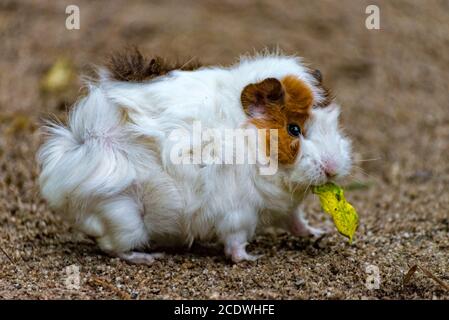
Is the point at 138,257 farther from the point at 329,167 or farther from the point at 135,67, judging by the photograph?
the point at 329,167

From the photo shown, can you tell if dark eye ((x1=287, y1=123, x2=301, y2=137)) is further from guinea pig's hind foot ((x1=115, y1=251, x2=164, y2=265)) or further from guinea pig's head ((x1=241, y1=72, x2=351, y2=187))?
guinea pig's hind foot ((x1=115, y1=251, x2=164, y2=265))

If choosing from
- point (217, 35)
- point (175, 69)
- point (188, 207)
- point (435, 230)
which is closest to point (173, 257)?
point (188, 207)

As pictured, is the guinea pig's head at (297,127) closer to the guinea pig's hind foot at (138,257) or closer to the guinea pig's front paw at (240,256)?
the guinea pig's front paw at (240,256)

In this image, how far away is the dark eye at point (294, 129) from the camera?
3.79 metres

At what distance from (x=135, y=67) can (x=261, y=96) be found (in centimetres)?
79

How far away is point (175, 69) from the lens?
412 centimetres

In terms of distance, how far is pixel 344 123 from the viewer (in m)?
6.79

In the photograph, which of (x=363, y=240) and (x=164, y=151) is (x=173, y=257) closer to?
(x=164, y=151)

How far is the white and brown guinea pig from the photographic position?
3.78m

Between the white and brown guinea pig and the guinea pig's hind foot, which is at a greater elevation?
the white and brown guinea pig

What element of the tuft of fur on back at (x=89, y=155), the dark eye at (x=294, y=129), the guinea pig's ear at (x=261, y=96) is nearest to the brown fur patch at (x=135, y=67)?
the tuft of fur on back at (x=89, y=155)

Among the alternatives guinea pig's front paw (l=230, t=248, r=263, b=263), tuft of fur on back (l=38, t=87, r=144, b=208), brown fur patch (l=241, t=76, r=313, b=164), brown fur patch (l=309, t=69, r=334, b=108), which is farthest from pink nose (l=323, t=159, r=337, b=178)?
tuft of fur on back (l=38, t=87, r=144, b=208)

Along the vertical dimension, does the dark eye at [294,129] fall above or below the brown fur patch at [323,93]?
below

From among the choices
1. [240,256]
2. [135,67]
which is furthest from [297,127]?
[135,67]
